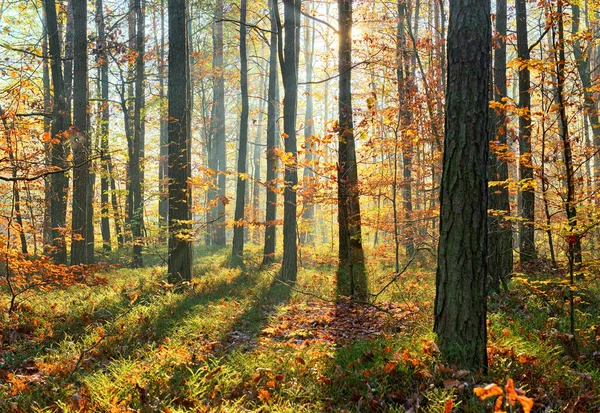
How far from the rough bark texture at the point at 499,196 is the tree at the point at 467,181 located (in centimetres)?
295

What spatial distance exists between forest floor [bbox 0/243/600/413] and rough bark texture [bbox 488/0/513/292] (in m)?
0.57

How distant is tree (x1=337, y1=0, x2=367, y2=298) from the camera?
8609 millimetres

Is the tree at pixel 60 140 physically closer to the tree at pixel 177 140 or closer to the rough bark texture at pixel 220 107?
the tree at pixel 177 140

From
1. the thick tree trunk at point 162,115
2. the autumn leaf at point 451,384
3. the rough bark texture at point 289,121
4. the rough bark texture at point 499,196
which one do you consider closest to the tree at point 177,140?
the rough bark texture at point 289,121

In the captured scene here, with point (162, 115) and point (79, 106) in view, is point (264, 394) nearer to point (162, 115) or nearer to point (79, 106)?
point (79, 106)

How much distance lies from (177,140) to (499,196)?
22.7 ft

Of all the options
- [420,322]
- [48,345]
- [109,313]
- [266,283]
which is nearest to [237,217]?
[266,283]

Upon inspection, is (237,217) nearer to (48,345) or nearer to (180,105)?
(180,105)

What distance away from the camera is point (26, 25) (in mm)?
20469

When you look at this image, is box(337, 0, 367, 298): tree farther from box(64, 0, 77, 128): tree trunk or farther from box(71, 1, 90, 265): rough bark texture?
box(64, 0, 77, 128): tree trunk

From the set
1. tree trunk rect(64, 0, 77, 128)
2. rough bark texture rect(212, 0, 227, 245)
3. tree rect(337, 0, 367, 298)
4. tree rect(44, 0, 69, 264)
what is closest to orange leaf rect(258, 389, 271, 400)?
tree rect(337, 0, 367, 298)

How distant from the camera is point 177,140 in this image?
363 inches

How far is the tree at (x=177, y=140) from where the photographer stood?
355 inches

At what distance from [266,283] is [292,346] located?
4899 millimetres
